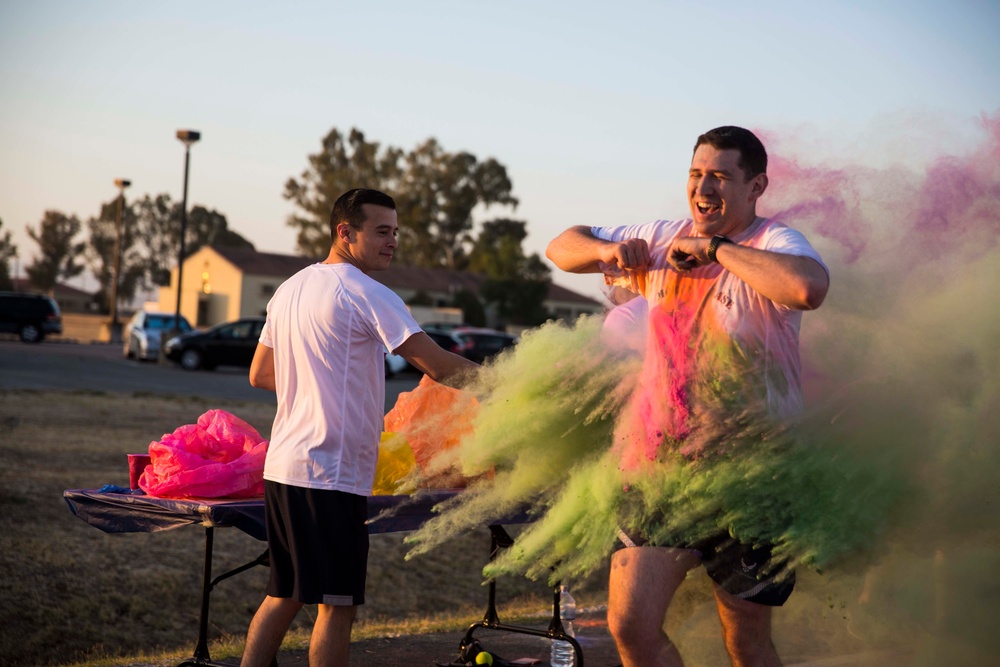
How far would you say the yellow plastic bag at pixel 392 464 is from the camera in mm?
4520

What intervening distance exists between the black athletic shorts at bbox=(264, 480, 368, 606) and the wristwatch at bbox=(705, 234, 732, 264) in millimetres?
1481

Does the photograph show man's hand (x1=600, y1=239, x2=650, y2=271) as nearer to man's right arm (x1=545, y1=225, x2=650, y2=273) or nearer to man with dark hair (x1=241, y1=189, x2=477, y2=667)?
man's right arm (x1=545, y1=225, x2=650, y2=273)

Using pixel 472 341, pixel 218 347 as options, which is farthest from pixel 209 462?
pixel 472 341

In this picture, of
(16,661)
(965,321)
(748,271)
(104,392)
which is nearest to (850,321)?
(965,321)

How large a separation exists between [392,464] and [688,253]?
6.63 ft

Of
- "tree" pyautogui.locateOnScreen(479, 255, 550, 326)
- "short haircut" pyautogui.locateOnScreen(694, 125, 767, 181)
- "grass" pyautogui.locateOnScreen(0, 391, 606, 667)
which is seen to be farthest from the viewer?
"tree" pyautogui.locateOnScreen(479, 255, 550, 326)

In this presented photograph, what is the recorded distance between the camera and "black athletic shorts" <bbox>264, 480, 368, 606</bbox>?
3.61m

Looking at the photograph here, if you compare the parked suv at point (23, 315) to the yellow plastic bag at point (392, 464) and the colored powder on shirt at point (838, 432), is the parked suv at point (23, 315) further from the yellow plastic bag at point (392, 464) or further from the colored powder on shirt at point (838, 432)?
the colored powder on shirt at point (838, 432)

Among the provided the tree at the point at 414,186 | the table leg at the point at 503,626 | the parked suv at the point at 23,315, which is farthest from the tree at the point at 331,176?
the table leg at the point at 503,626

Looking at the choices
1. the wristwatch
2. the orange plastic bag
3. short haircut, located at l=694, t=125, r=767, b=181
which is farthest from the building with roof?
the wristwatch

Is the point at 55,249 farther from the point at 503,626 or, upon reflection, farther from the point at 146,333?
the point at 503,626

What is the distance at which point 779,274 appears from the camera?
2.71 m

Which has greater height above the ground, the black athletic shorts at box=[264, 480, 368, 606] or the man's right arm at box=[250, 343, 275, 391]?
the man's right arm at box=[250, 343, 275, 391]

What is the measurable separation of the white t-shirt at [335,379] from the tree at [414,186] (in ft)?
195
